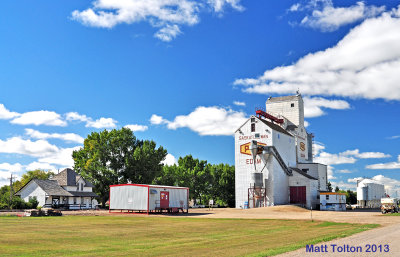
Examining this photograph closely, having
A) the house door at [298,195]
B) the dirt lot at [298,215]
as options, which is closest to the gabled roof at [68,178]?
the dirt lot at [298,215]

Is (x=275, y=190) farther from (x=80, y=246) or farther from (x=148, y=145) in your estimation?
(x=80, y=246)

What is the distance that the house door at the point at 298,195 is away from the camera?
232 feet

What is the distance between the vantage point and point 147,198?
5403 cm

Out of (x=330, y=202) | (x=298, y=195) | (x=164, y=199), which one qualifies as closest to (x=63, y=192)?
(x=164, y=199)

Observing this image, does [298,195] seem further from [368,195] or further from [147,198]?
[368,195]

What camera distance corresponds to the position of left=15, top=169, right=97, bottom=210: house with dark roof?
2783 inches

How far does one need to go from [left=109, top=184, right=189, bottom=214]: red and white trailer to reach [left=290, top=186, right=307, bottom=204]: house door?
74.5 feet

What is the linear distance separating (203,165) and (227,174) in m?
9.07

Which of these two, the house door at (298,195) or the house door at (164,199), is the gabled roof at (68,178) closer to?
the house door at (164,199)

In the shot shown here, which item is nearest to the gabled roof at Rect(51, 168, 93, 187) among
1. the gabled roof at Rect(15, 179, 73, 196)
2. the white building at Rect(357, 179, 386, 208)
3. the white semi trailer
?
the gabled roof at Rect(15, 179, 73, 196)

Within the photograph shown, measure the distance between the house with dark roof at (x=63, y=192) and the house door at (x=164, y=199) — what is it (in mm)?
22760

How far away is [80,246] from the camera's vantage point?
1869cm

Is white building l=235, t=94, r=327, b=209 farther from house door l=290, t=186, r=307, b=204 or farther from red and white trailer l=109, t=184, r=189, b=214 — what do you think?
red and white trailer l=109, t=184, r=189, b=214

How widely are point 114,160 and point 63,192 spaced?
11.4 metres
